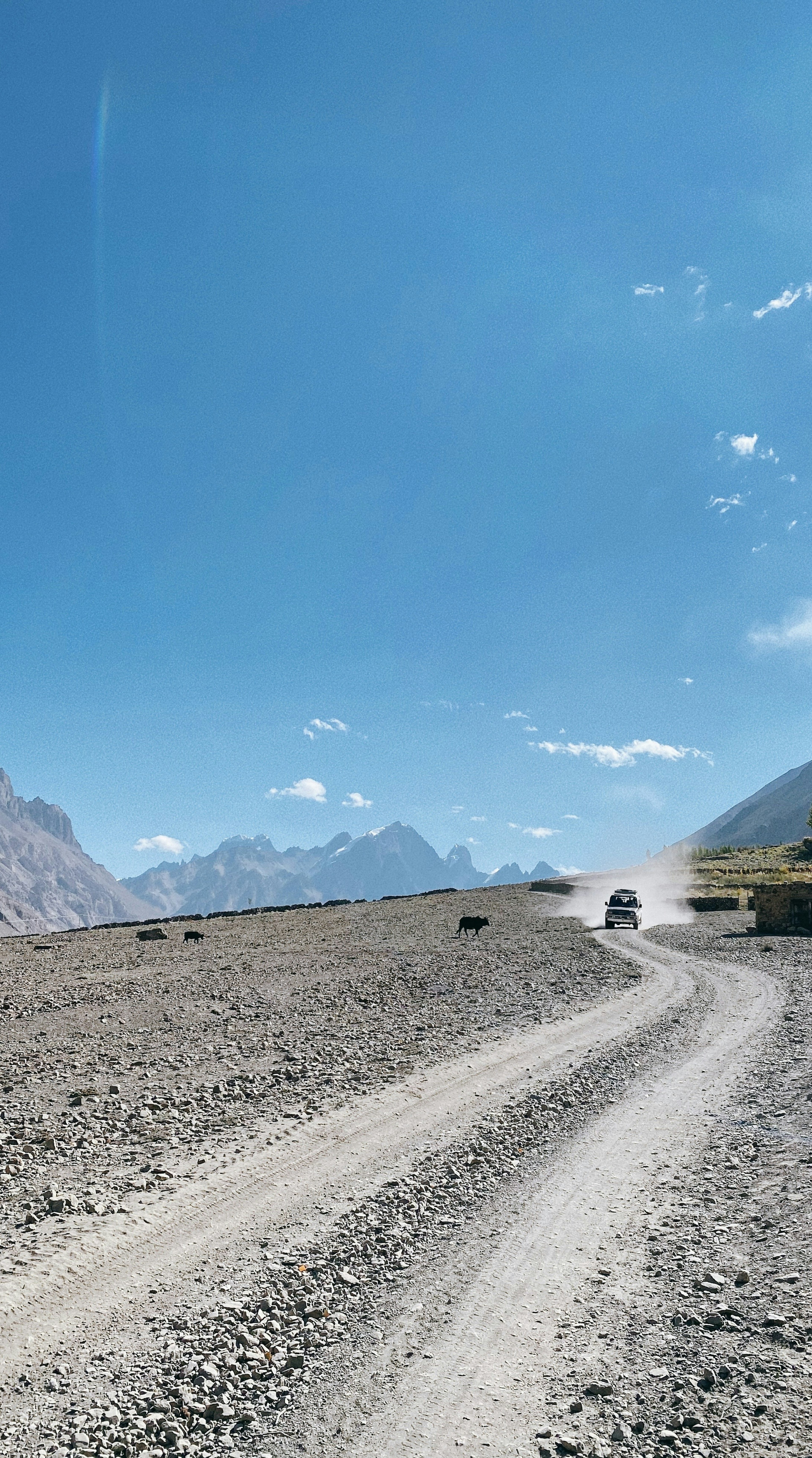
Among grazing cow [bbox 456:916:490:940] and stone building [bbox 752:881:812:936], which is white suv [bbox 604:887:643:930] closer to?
stone building [bbox 752:881:812:936]

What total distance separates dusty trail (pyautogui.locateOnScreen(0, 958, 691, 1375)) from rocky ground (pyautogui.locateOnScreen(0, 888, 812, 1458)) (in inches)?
2.6

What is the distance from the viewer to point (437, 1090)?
14906mm

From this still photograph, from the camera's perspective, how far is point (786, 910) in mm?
46938

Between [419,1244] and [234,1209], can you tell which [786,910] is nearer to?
[419,1244]

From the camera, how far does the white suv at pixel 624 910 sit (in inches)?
1998

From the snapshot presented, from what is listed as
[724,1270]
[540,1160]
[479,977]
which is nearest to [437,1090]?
[540,1160]

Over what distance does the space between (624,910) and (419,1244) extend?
148 ft

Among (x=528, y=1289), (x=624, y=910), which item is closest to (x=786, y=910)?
(x=624, y=910)

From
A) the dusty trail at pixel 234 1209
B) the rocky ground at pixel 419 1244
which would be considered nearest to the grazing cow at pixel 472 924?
the rocky ground at pixel 419 1244

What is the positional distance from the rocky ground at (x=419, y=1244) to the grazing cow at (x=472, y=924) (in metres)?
23.9

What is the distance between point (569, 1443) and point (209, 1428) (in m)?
2.76

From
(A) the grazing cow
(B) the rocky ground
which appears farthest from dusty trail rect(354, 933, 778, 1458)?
(A) the grazing cow

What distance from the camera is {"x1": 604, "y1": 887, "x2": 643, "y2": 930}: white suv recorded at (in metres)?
50.8

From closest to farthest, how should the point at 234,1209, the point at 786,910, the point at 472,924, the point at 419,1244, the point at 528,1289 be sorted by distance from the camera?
the point at 528,1289 < the point at 419,1244 < the point at 234,1209 < the point at 472,924 < the point at 786,910
